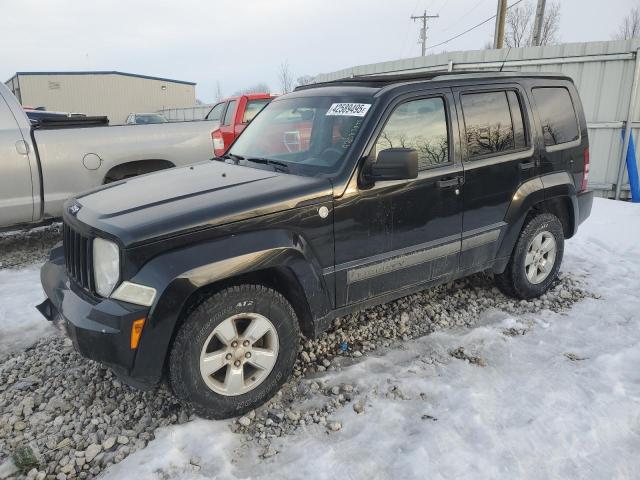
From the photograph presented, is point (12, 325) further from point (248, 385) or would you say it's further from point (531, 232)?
point (531, 232)

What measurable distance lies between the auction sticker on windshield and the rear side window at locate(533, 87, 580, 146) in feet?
5.87

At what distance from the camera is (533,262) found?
429 centimetres

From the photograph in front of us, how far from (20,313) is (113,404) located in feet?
5.97

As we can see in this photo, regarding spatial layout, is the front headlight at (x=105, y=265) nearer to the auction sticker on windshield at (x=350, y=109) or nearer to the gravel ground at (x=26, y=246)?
the auction sticker on windshield at (x=350, y=109)

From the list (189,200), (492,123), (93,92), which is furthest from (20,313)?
(93,92)

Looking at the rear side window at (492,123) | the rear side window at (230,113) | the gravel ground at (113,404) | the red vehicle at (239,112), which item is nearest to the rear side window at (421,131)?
the rear side window at (492,123)

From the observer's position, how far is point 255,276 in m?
2.75

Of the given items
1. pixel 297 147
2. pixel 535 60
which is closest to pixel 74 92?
pixel 535 60

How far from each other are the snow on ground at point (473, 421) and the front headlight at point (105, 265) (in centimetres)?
88

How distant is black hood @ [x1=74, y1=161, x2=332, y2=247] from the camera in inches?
96.7

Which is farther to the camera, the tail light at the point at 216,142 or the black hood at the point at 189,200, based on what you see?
the tail light at the point at 216,142

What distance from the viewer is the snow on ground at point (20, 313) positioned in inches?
146

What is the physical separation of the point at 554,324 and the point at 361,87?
246cm

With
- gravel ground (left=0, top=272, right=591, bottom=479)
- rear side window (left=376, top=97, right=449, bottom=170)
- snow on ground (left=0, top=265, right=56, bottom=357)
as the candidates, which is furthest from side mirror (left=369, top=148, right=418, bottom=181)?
snow on ground (left=0, top=265, right=56, bottom=357)
